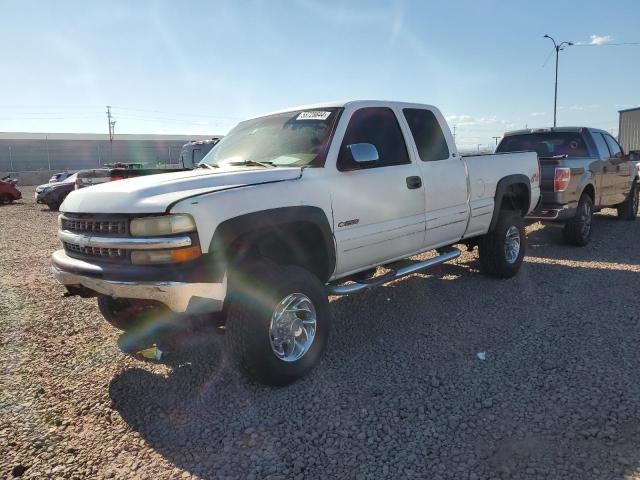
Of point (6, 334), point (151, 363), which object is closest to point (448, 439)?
point (151, 363)

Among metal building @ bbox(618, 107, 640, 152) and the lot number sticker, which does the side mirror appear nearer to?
the lot number sticker

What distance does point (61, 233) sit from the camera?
3.66 meters

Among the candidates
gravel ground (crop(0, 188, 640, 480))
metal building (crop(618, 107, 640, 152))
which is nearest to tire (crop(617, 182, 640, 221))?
gravel ground (crop(0, 188, 640, 480))

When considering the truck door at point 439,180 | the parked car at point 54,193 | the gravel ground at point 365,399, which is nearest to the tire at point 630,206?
the gravel ground at point 365,399

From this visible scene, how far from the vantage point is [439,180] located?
490cm

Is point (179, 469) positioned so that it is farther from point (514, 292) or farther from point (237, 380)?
point (514, 292)

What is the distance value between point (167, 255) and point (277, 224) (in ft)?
2.53

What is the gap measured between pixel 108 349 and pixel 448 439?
296cm

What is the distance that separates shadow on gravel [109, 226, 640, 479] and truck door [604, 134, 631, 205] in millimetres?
4813

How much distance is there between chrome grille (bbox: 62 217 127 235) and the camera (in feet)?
10.3

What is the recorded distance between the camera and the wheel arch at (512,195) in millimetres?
5789

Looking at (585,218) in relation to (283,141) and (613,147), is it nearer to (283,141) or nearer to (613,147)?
(613,147)

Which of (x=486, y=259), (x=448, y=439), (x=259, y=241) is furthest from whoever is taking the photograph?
(x=486, y=259)

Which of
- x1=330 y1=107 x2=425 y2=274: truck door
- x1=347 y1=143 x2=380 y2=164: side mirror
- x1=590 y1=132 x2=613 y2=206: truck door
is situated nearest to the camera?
x1=347 y1=143 x2=380 y2=164: side mirror
